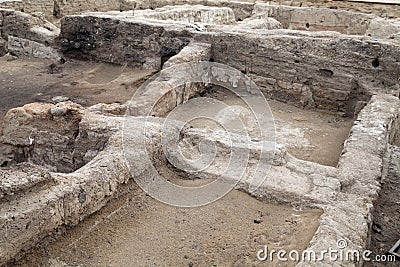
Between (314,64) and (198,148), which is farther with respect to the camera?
(314,64)

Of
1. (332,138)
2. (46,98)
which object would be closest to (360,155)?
(332,138)

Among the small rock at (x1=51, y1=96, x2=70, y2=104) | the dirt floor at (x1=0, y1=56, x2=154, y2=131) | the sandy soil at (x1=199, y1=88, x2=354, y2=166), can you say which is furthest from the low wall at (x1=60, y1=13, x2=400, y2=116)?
the small rock at (x1=51, y1=96, x2=70, y2=104)

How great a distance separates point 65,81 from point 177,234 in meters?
6.15

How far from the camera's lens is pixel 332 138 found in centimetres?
706

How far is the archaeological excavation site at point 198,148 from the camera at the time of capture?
3857mm

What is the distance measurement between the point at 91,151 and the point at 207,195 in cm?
155

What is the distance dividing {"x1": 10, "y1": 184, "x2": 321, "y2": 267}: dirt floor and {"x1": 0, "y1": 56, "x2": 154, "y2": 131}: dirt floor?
424cm

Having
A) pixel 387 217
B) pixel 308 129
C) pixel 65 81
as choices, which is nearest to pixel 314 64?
pixel 308 129

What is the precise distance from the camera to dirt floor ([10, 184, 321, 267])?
3.82m

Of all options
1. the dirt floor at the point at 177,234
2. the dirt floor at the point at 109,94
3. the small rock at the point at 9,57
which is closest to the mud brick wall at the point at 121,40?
the dirt floor at the point at 109,94

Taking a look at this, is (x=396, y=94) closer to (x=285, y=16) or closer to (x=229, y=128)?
(x=229, y=128)

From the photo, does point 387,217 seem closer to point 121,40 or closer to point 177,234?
point 177,234

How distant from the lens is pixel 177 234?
4.20 m

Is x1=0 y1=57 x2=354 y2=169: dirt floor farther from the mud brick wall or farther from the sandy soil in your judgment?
the mud brick wall
